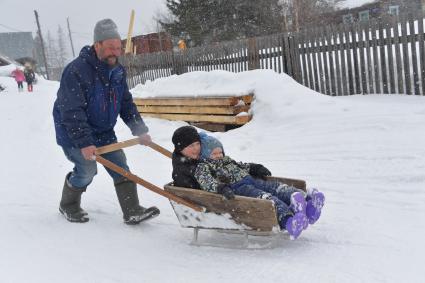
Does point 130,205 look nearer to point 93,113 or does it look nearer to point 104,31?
point 93,113

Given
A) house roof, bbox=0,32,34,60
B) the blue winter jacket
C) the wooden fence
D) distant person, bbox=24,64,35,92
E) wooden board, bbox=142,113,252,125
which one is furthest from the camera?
house roof, bbox=0,32,34,60

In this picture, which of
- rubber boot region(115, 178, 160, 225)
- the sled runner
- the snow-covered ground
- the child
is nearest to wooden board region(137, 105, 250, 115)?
the snow-covered ground

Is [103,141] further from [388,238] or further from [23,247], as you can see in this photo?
[388,238]

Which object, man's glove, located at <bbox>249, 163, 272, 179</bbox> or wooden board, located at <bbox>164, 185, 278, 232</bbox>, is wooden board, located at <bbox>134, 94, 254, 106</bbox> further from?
wooden board, located at <bbox>164, 185, 278, 232</bbox>

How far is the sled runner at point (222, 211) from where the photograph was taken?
12.1 ft

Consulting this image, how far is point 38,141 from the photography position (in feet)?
33.6

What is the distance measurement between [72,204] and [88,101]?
1287 millimetres

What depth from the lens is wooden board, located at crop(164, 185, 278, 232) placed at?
12.0ft

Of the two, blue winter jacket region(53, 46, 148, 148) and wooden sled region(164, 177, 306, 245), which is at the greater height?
blue winter jacket region(53, 46, 148, 148)

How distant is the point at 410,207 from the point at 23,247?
11.9 feet

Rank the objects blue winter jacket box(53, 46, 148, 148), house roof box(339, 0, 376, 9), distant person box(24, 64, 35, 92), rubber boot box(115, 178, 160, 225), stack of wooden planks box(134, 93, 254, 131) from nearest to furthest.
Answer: blue winter jacket box(53, 46, 148, 148), rubber boot box(115, 178, 160, 225), stack of wooden planks box(134, 93, 254, 131), distant person box(24, 64, 35, 92), house roof box(339, 0, 376, 9)

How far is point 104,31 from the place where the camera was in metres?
4.21

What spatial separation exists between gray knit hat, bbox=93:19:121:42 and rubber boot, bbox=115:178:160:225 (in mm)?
1446

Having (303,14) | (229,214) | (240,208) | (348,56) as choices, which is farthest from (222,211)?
(303,14)
